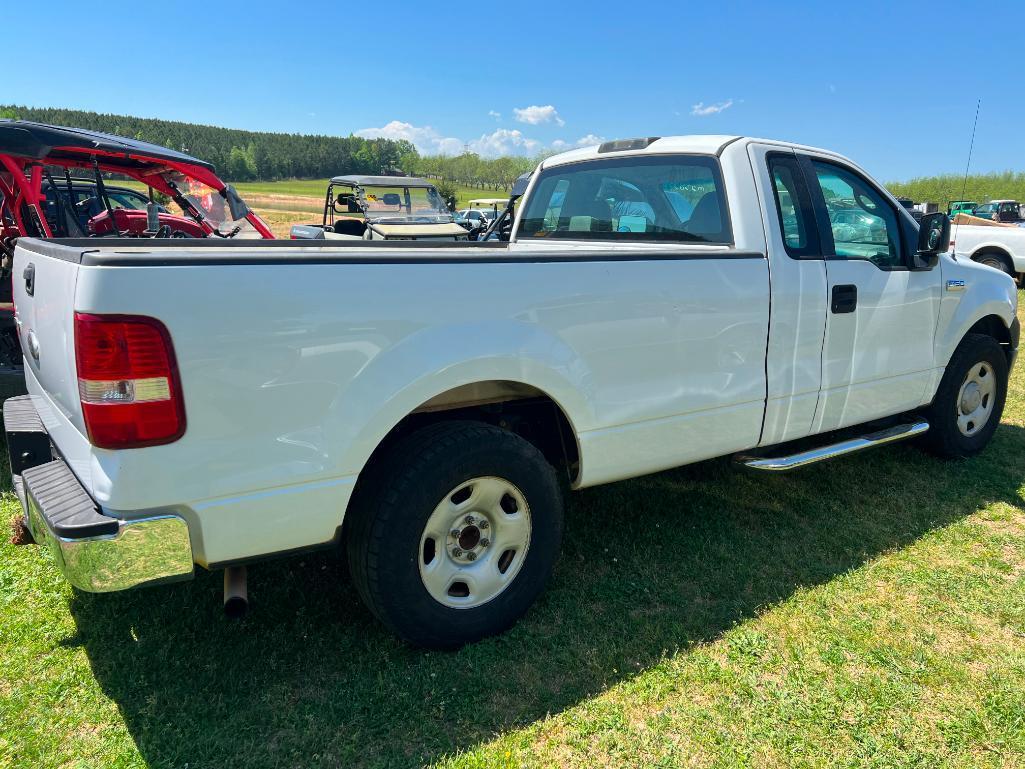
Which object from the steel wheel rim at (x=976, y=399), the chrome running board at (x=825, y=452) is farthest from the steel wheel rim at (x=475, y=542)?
the steel wheel rim at (x=976, y=399)

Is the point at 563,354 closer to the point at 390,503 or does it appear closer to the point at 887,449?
the point at 390,503

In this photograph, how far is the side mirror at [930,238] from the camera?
13.1 feet

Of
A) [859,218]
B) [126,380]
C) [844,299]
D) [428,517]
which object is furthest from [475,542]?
[859,218]

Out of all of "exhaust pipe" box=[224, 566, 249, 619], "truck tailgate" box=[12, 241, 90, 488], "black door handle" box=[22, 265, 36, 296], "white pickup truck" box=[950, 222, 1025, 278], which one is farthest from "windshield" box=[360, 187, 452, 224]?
"exhaust pipe" box=[224, 566, 249, 619]

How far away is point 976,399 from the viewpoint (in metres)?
4.80

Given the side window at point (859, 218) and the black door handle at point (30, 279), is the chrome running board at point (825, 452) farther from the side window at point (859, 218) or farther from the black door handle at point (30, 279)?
the black door handle at point (30, 279)

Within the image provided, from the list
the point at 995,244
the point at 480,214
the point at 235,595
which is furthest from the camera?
the point at 480,214

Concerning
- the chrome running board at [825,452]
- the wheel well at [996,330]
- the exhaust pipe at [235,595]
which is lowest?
the exhaust pipe at [235,595]

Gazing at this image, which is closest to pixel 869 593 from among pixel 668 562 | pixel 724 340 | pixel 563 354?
pixel 668 562

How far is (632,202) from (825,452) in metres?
1.64

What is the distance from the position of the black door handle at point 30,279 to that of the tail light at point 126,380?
69 cm

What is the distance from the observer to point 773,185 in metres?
3.48

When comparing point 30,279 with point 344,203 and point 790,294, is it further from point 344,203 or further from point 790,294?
point 344,203

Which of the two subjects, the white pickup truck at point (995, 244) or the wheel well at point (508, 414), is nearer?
the wheel well at point (508, 414)
